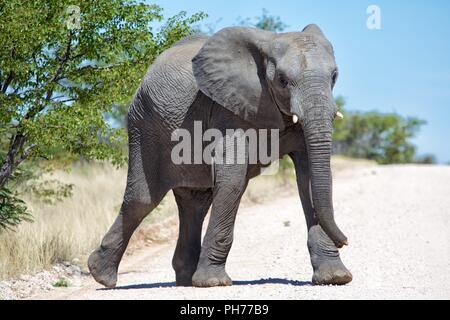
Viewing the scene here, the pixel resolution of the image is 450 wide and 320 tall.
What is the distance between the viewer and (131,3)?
634 inches

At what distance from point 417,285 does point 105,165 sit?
18415 mm

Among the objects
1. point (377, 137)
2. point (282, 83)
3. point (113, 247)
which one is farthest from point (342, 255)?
point (377, 137)

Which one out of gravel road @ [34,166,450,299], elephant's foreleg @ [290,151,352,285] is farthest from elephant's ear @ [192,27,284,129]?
gravel road @ [34,166,450,299]

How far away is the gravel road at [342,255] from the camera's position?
10.6 meters

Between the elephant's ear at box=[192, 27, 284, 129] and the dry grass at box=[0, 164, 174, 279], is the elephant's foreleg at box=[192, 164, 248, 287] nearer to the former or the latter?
the elephant's ear at box=[192, 27, 284, 129]

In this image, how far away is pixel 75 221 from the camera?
61.4ft

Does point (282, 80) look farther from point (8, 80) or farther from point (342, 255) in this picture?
point (8, 80)

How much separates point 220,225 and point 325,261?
47.9 inches

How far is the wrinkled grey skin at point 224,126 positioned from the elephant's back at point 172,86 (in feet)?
0.04

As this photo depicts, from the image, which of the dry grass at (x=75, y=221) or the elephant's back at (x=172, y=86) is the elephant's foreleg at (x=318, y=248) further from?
the dry grass at (x=75, y=221)

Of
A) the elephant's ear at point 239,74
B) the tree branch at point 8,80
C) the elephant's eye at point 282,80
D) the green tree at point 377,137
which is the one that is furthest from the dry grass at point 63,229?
the green tree at point 377,137

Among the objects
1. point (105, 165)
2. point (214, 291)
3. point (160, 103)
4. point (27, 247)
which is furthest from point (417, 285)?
point (105, 165)
